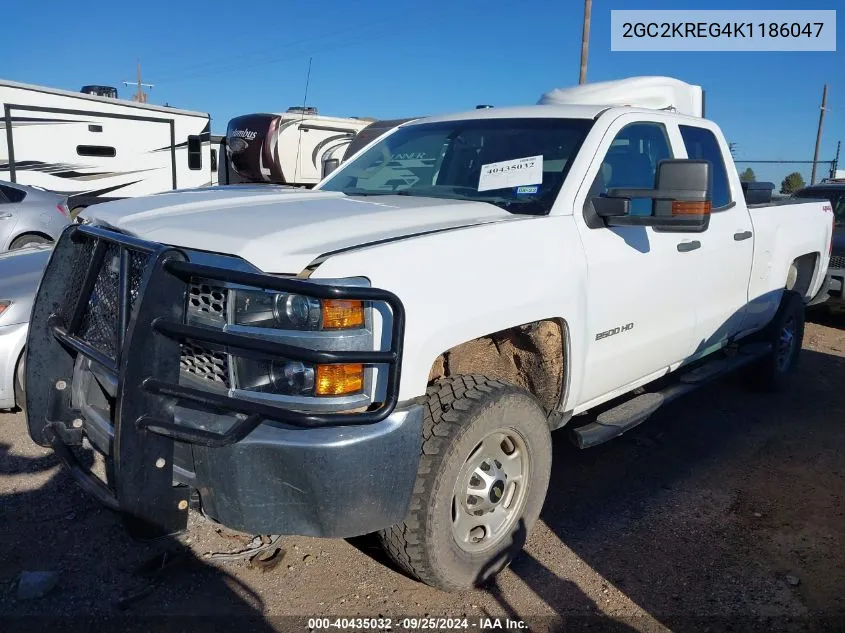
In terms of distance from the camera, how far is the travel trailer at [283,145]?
14.9m

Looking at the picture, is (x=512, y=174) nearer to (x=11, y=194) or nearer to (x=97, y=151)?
(x=11, y=194)

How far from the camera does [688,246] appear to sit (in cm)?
392

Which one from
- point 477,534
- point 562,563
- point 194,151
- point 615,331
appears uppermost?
point 194,151

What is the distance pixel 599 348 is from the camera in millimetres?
3371

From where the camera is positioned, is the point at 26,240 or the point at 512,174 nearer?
the point at 512,174

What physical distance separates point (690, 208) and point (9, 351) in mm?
3906

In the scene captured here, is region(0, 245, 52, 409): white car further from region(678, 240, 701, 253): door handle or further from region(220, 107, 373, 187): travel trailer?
region(220, 107, 373, 187): travel trailer

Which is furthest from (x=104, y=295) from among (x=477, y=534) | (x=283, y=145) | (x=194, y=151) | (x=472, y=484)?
(x=194, y=151)

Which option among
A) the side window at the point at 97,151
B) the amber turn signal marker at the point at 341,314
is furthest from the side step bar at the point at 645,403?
the side window at the point at 97,151

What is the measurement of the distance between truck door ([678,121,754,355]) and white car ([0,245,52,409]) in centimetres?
392

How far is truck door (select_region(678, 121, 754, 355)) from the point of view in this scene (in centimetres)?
419

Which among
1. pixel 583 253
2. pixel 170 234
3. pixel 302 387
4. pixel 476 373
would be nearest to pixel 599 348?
pixel 583 253

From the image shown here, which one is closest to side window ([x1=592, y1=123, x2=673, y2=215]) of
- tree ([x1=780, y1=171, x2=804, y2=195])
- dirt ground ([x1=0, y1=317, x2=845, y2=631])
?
dirt ground ([x1=0, y1=317, x2=845, y2=631])

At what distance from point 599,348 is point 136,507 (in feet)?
6.78
